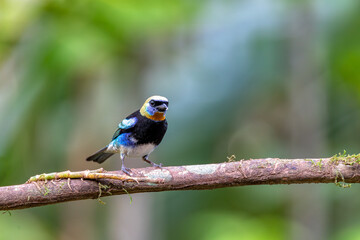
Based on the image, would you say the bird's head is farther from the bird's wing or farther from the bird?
the bird's wing

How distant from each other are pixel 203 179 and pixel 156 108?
1.19m

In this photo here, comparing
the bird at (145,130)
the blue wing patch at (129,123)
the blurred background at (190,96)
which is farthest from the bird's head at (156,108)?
the blurred background at (190,96)

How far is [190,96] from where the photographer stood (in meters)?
8.20

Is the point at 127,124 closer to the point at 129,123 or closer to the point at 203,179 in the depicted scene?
the point at 129,123

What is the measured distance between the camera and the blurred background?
20.9 feet

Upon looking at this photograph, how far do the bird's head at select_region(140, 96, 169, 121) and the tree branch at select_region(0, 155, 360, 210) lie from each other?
104cm

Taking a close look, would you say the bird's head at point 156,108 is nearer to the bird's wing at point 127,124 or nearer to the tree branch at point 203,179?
the bird's wing at point 127,124

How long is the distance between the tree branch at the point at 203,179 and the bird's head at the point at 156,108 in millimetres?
1037

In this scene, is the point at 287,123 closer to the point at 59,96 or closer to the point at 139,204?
the point at 139,204

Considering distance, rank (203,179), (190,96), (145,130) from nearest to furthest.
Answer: (203,179) → (145,130) → (190,96)

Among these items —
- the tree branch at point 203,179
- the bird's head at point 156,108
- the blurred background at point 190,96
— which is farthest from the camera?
the blurred background at point 190,96

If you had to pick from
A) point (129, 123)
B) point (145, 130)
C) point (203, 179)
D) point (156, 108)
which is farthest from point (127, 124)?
point (203, 179)

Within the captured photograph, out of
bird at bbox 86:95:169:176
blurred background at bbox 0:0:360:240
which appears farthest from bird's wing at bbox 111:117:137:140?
blurred background at bbox 0:0:360:240

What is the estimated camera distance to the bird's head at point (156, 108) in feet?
13.8
